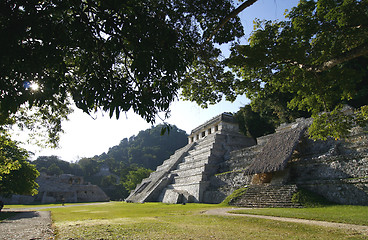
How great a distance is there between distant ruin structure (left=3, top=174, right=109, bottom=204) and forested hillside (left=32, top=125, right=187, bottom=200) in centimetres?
489

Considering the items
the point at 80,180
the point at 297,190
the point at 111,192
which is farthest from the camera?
the point at 111,192

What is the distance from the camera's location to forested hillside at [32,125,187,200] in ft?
139

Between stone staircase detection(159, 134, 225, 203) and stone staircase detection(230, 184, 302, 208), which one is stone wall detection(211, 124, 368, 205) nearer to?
stone staircase detection(230, 184, 302, 208)

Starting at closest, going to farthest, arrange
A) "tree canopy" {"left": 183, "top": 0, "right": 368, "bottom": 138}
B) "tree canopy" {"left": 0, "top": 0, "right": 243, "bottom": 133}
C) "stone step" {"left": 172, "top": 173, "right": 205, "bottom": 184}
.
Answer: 1. "tree canopy" {"left": 0, "top": 0, "right": 243, "bottom": 133}
2. "tree canopy" {"left": 183, "top": 0, "right": 368, "bottom": 138}
3. "stone step" {"left": 172, "top": 173, "right": 205, "bottom": 184}

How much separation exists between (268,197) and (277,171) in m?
2.39

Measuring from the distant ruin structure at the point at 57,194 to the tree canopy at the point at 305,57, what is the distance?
33.6 metres

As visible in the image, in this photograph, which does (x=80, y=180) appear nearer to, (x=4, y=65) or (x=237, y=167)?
(x=237, y=167)

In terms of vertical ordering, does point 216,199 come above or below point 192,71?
below

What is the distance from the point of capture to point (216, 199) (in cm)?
1606

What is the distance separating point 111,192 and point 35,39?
4508 centimetres

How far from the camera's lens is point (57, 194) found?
33.7 meters

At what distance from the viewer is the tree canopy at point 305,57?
6.00 meters

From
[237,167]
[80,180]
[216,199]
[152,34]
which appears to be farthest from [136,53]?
[80,180]

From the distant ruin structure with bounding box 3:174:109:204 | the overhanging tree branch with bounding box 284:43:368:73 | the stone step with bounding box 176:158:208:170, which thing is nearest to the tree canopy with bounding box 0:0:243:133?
the overhanging tree branch with bounding box 284:43:368:73
